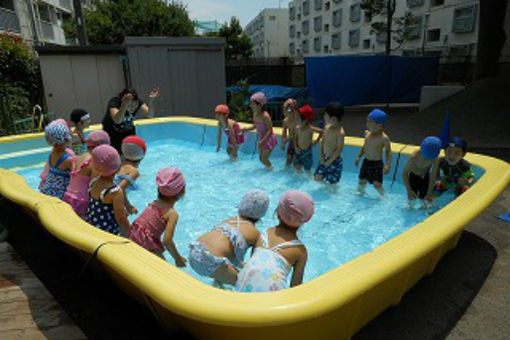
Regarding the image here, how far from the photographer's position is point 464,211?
306 centimetres

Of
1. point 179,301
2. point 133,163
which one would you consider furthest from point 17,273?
point 179,301

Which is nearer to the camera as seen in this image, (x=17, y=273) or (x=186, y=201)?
(x=17, y=273)

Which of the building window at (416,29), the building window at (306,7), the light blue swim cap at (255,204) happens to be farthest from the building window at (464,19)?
the building window at (306,7)

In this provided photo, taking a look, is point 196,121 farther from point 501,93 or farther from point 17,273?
point 501,93

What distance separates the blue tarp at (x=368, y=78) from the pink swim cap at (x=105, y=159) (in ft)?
37.6

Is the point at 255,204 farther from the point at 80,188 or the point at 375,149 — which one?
the point at 375,149

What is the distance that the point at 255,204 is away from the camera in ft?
8.43

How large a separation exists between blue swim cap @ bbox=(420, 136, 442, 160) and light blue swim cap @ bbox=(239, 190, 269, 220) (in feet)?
8.34

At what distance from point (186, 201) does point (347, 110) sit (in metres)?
11.0

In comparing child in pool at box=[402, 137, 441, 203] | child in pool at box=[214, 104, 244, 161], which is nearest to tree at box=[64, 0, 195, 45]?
child in pool at box=[214, 104, 244, 161]

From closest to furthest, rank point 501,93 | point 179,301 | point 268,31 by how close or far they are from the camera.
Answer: point 179,301, point 501,93, point 268,31

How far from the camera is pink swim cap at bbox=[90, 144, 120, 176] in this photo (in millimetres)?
2924

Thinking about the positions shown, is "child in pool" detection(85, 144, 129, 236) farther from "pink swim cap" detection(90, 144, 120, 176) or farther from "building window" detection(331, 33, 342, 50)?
"building window" detection(331, 33, 342, 50)

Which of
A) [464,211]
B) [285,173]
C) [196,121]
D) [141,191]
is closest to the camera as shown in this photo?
[464,211]
